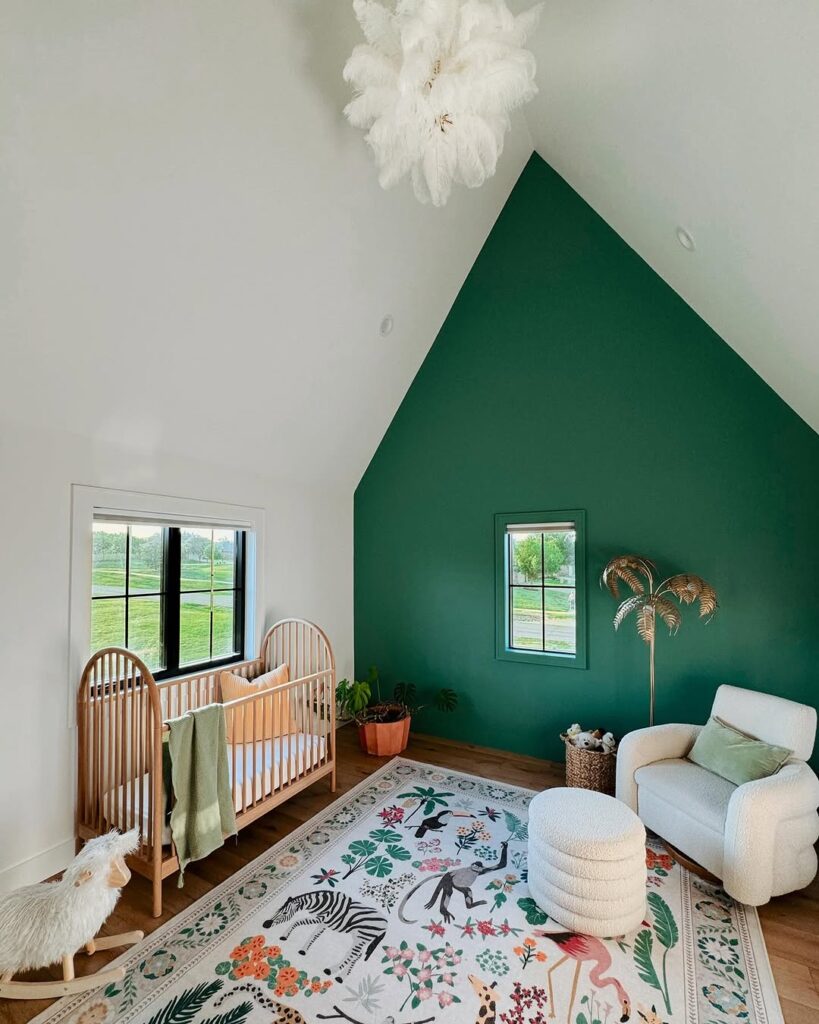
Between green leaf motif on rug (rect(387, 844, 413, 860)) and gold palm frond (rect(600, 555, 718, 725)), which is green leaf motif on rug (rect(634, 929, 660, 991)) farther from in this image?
gold palm frond (rect(600, 555, 718, 725))

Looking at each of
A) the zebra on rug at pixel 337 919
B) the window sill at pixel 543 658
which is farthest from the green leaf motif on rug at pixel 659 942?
the window sill at pixel 543 658

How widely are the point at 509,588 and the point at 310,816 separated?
1964 mm

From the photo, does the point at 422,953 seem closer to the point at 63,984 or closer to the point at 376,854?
the point at 376,854

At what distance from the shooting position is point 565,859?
205cm

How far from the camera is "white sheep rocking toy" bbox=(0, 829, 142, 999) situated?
1.74 meters

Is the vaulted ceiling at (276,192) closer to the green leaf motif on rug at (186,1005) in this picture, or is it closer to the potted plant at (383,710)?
the potted plant at (383,710)

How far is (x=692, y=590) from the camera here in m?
2.95

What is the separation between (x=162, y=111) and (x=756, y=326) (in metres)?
2.86

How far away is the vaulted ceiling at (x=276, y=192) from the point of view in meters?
1.67

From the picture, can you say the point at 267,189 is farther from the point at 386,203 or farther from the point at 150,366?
the point at 150,366

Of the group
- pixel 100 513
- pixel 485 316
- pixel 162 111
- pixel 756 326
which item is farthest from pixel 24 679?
pixel 756 326

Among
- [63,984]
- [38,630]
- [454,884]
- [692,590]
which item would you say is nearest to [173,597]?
[38,630]

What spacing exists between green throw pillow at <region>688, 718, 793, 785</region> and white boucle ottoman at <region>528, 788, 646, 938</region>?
0.65m

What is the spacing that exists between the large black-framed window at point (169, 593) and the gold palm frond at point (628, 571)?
241cm
